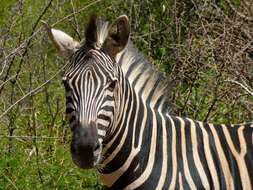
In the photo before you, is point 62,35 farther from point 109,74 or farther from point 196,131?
point 196,131

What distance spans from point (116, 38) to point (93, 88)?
42cm

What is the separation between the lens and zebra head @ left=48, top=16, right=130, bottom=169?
14.9ft

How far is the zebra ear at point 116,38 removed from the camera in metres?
4.88

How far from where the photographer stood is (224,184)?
503cm

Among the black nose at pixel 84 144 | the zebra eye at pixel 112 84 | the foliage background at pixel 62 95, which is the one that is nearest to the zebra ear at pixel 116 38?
the zebra eye at pixel 112 84

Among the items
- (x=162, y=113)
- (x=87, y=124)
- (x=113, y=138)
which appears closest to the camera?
(x=87, y=124)

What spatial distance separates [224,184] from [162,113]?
0.67 metres

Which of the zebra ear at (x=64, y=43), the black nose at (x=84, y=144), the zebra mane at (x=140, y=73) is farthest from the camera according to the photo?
the zebra mane at (x=140, y=73)

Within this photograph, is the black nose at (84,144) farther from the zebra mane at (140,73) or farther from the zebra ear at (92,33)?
the zebra mane at (140,73)

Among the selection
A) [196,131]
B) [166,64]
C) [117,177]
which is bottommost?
[117,177]

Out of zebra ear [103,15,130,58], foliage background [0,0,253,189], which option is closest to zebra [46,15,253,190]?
zebra ear [103,15,130,58]

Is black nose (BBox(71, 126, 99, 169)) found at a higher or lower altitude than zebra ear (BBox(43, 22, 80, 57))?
lower

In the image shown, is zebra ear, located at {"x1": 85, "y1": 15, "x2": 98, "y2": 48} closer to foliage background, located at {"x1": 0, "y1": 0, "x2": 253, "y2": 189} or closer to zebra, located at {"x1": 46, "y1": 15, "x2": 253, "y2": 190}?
zebra, located at {"x1": 46, "y1": 15, "x2": 253, "y2": 190}

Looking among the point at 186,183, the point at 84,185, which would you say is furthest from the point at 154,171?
the point at 84,185
